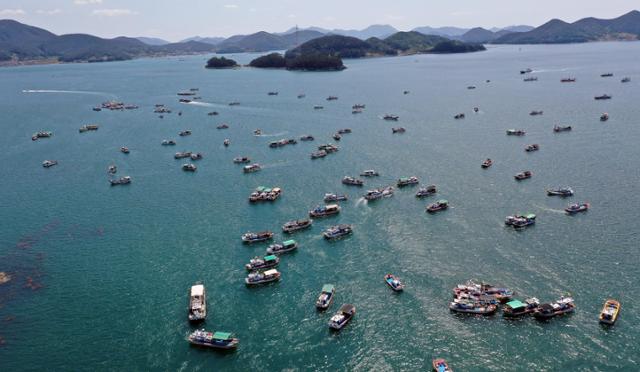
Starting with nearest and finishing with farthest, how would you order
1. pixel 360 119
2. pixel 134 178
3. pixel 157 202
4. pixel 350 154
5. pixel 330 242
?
1. pixel 330 242
2. pixel 157 202
3. pixel 134 178
4. pixel 350 154
5. pixel 360 119

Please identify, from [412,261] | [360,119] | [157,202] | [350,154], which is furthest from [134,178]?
[360,119]

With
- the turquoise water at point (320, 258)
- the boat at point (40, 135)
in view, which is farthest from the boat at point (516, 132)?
the boat at point (40, 135)

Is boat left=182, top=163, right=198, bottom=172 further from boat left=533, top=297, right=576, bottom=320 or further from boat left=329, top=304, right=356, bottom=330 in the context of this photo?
boat left=533, top=297, right=576, bottom=320

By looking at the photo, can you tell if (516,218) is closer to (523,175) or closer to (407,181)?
(523,175)

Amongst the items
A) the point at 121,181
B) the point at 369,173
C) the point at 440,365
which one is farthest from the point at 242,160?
the point at 440,365

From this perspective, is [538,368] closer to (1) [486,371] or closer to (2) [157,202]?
(1) [486,371]

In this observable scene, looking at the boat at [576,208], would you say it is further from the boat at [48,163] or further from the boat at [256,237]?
the boat at [48,163]
